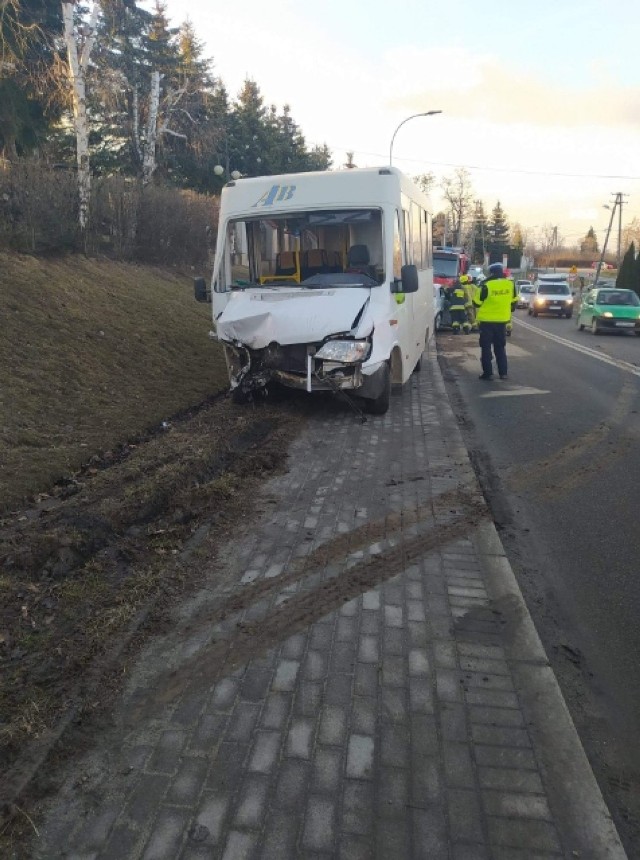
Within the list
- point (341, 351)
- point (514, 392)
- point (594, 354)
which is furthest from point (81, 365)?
point (594, 354)

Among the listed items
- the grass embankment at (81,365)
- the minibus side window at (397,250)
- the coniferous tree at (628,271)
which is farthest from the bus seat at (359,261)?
the coniferous tree at (628,271)

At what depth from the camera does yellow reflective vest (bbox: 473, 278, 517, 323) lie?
11.1 metres

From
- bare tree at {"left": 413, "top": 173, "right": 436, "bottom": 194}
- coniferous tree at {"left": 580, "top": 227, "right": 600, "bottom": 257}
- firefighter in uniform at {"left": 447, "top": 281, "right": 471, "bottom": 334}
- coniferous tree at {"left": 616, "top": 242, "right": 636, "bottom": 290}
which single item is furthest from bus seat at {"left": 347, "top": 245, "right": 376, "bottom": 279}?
coniferous tree at {"left": 580, "top": 227, "right": 600, "bottom": 257}

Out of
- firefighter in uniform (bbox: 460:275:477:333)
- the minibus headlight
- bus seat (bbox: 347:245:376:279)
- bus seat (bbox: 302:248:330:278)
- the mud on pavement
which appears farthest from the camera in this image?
firefighter in uniform (bbox: 460:275:477:333)

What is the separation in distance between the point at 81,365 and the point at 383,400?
4.32 m

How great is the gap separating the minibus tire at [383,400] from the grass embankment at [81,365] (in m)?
2.53

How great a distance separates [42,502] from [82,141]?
1751 centimetres

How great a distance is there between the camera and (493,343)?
11680mm

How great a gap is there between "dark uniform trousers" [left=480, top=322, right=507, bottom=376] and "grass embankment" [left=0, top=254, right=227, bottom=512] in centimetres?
481

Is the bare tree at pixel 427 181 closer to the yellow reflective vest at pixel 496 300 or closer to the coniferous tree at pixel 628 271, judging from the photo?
the coniferous tree at pixel 628 271

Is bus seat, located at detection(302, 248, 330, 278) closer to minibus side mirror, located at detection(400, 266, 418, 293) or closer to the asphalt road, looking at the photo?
minibus side mirror, located at detection(400, 266, 418, 293)

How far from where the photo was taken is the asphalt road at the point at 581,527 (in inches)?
111

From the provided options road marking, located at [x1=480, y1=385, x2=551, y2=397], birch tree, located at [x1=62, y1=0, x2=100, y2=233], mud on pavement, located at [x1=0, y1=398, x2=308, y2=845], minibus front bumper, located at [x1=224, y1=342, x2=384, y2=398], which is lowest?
mud on pavement, located at [x1=0, y1=398, x2=308, y2=845]

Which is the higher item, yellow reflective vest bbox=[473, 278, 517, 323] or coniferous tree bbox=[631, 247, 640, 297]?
coniferous tree bbox=[631, 247, 640, 297]
